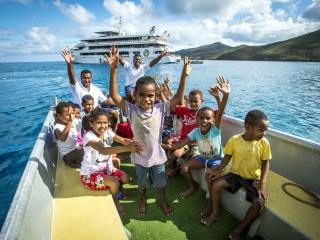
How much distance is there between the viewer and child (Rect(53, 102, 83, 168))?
354 cm

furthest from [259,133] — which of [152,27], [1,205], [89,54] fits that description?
[89,54]

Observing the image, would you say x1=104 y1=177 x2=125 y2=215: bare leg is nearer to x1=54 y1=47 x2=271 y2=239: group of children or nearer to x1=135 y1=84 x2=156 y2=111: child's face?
x1=54 y1=47 x2=271 y2=239: group of children

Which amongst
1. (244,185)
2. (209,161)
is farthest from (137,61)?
(244,185)

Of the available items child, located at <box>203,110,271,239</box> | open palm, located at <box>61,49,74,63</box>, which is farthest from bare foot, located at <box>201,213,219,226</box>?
open palm, located at <box>61,49,74,63</box>

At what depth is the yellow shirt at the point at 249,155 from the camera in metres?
2.69

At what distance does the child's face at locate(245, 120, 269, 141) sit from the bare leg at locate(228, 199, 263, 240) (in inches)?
27.5

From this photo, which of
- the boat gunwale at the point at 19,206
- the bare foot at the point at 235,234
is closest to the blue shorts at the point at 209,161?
the bare foot at the point at 235,234

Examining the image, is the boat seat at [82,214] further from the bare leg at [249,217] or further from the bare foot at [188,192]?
the bare leg at [249,217]

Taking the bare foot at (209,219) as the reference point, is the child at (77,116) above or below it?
above

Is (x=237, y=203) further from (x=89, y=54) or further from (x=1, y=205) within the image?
(x=89, y=54)

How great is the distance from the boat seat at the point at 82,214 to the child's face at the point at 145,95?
119 cm

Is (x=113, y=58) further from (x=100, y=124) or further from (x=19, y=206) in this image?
(x=19, y=206)

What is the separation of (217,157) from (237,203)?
0.67m

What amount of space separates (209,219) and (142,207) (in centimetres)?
85
